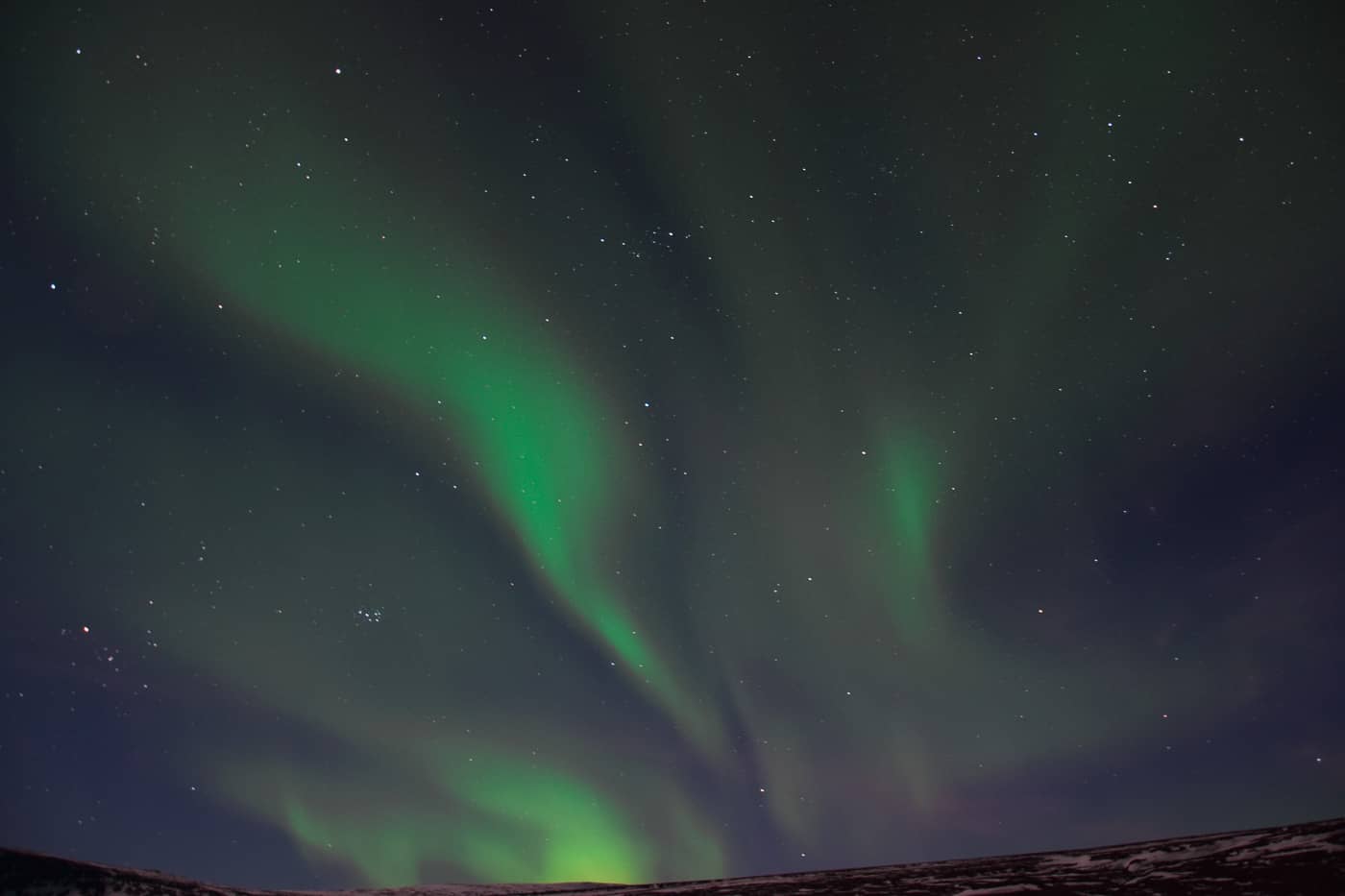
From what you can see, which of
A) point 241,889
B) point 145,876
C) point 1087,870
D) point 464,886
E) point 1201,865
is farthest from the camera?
point 464,886

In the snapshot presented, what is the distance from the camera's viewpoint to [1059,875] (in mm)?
5125

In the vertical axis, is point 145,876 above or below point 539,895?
above

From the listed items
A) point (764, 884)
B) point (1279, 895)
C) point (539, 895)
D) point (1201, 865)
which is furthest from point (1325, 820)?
point (539, 895)

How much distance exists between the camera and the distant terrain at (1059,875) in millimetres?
4172

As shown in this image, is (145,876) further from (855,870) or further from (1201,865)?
(1201,865)

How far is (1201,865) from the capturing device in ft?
15.3

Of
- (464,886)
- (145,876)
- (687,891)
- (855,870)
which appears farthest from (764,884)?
(145,876)

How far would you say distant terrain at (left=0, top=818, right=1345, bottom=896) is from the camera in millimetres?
4172

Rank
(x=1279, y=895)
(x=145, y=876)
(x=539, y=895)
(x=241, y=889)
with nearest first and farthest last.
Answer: (x=1279, y=895)
(x=145, y=876)
(x=241, y=889)
(x=539, y=895)

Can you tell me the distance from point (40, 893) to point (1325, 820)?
1045 centimetres

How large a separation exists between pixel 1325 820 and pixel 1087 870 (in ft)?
6.90

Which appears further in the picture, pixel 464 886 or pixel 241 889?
pixel 464 886

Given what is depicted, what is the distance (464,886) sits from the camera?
9.85 metres

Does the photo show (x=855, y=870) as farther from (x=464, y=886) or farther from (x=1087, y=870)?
(x=464, y=886)
